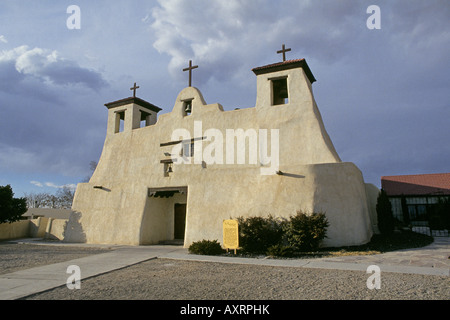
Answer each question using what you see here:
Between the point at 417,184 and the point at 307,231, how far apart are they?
1825cm

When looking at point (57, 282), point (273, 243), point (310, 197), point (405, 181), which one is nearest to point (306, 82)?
point (310, 197)

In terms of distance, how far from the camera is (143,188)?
1792 cm

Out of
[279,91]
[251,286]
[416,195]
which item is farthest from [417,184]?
[251,286]

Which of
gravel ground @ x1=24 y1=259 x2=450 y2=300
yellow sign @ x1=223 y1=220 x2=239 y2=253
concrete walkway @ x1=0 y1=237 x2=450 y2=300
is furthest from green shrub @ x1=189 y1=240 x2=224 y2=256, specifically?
gravel ground @ x1=24 y1=259 x2=450 y2=300

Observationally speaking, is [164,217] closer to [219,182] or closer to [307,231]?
[219,182]

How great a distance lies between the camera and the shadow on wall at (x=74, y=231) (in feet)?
62.8

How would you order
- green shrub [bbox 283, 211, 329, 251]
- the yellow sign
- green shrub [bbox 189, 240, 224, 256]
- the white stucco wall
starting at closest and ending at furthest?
green shrub [bbox 283, 211, 329, 251]
the yellow sign
green shrub [bbox 189, 240, 224, 256]
the white stucco wall

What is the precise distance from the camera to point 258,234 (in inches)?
496

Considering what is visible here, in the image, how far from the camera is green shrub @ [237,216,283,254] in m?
12.5

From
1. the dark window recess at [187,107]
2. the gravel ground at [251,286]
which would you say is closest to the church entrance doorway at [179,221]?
the dark window recess at [187,107]

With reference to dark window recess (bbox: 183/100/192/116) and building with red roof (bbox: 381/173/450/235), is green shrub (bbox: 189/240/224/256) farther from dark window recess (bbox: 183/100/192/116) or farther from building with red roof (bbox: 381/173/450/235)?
building with red roof (bbox: 381/173/450/235)

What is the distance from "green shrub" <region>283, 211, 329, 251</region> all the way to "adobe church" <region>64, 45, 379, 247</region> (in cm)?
75

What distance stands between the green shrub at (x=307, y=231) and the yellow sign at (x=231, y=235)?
7.35 ft
